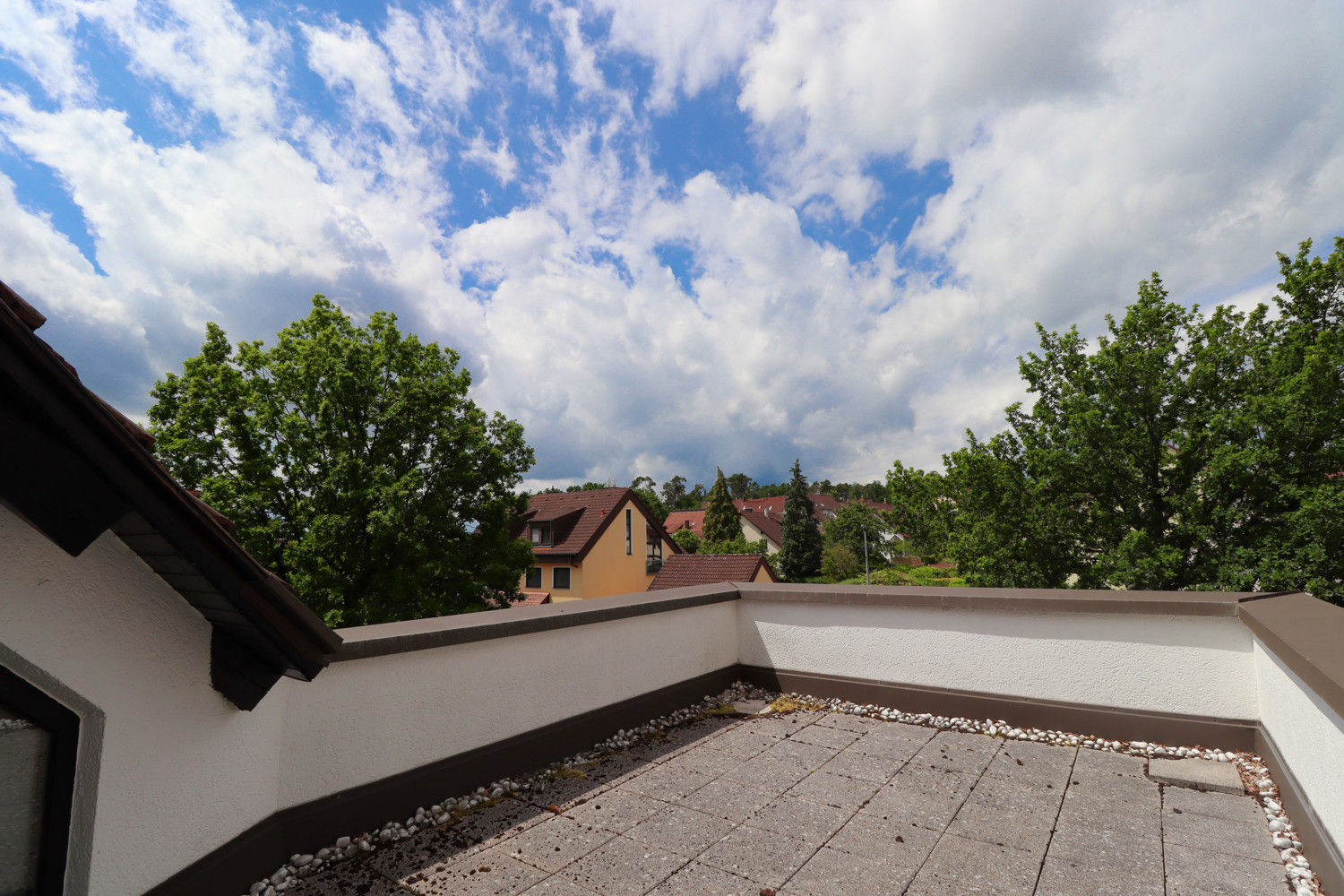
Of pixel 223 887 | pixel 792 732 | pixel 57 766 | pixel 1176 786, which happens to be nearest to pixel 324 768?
pixel 223 887

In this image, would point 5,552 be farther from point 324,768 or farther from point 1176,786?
point 1176,786

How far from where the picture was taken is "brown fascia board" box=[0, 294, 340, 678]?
1.48 metres

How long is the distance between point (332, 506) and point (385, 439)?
2301 mm

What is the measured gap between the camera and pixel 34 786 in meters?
1.98

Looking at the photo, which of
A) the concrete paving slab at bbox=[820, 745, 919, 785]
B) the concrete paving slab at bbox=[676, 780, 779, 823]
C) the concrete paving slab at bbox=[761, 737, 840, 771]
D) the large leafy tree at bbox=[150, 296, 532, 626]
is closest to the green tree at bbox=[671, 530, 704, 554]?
the large leafy tree at bbox=[150, 296, 532, 626]

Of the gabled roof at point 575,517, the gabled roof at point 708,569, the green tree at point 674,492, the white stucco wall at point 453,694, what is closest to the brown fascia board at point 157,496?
the white stucco wall at point 453,694

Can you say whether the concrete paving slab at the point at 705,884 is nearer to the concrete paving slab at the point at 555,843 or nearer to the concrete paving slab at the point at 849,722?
the concrete paving slab at the point at 555,843

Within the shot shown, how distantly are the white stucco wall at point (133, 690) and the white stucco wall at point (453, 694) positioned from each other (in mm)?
413

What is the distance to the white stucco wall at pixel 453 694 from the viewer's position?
10.4ft

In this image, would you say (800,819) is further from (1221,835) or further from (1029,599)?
(1029,599)

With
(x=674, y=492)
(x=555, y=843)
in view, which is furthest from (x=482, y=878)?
(x=674, y=492)

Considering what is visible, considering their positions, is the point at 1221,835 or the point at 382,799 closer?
the point at 1221,835

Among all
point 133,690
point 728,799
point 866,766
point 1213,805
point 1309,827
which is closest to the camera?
point 133,690

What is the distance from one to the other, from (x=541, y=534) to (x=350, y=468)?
15.2 meters
